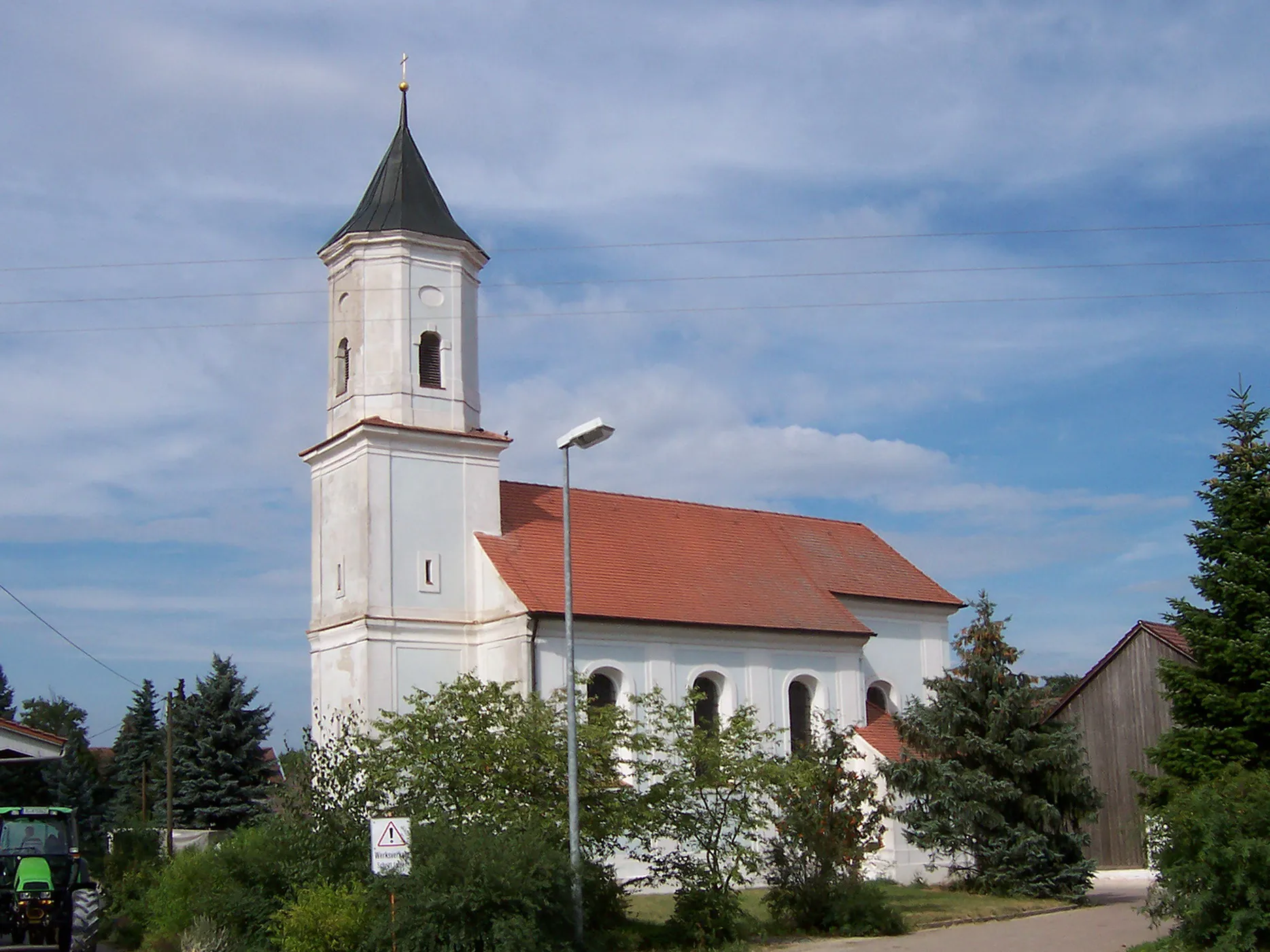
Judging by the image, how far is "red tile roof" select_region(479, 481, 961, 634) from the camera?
104 ft

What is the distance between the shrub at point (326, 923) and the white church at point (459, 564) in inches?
444

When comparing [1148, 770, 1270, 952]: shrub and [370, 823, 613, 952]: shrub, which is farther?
[370, 823, 613, 952]: shrub

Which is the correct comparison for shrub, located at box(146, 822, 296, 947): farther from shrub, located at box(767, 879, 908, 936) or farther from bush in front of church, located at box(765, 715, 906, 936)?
shrub, located at box(767, 879, 908, 936)

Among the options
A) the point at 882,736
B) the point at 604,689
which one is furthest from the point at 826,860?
the point at 882,736

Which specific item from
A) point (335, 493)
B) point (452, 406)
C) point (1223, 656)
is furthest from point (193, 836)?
point (1223, 656)

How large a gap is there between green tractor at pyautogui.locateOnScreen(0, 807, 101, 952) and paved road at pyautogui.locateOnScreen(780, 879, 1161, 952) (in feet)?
34.3

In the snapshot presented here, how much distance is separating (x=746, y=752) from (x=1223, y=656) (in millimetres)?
7418

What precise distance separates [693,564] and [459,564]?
6.75 metres

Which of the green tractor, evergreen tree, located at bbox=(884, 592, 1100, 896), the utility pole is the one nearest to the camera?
the green tractor

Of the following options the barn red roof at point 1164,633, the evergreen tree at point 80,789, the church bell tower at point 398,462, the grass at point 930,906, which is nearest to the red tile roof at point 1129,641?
the barn red roof at point 1164,633

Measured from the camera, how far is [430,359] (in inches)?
1273

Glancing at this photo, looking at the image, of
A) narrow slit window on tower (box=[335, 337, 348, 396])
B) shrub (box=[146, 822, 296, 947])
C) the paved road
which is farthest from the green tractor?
A: narrow slit window on tower (box=[335, 337, 348, 396])

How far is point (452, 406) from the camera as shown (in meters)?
32.2

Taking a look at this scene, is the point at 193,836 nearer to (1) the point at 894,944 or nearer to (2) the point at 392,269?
(2) the point at 392,269
